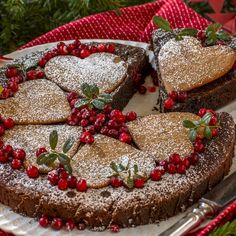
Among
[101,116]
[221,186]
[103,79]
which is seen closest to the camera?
[221,186]

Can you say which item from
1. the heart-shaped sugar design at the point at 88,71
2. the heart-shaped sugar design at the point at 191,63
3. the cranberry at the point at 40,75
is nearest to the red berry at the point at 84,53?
the heart-shaped sugar design at the point at 88,71

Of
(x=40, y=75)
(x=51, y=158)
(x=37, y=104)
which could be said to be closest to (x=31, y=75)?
(x=40, y=75)

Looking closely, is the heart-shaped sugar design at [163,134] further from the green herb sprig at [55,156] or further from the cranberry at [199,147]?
the green herb sprig at [55,156]

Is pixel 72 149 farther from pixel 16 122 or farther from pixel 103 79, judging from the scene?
pixel 103 79

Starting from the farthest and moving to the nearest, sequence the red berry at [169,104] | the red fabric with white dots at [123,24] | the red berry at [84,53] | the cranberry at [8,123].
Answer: the red fabric with white dots at [123,24]
the red berry at [84,53]
the red berry at [169,104]
the cranberry at [8,123]

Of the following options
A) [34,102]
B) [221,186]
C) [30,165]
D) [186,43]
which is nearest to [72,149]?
[30,165]

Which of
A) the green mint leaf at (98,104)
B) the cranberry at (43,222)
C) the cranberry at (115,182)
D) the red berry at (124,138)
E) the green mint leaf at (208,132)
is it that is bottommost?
the cranberry at (43,222)

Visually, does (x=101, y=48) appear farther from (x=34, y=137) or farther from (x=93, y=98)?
(x=34, y=137)
